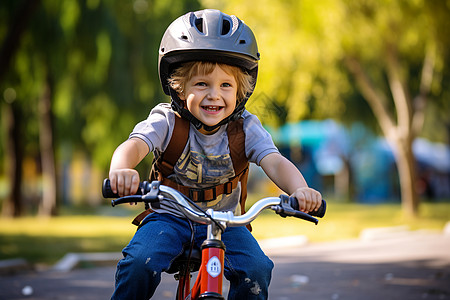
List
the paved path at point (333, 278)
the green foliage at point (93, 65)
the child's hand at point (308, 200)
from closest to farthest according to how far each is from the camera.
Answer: the child's hand at point (308, 200), the paved path at point (333, 278), the green foliage at point (93, 65)

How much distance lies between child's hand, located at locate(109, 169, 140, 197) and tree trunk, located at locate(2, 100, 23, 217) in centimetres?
1732

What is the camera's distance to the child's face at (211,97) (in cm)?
309

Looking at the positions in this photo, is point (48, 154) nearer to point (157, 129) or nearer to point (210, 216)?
point (157, 129)

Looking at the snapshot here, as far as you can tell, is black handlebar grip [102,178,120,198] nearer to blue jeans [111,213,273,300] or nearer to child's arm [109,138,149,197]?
child's arm [109,138,149,197]

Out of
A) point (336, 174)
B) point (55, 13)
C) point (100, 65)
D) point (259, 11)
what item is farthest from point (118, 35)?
point (336, 174)

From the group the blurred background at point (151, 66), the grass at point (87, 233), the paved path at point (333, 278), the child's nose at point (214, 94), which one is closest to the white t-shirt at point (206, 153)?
the child's nose at point (214, 94)

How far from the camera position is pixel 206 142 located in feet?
10.5

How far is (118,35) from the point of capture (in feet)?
57.3

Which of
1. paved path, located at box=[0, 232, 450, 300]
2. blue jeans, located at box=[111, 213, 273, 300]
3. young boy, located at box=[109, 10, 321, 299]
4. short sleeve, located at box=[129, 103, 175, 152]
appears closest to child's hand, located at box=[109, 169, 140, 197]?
young boy, located at box=[109, 10, 321, 299]

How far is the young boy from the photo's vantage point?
2.83 meters

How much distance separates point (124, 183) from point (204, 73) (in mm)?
864

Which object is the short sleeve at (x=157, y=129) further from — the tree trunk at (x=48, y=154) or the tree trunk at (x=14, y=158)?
the tree trunk at (x=14, y=158)

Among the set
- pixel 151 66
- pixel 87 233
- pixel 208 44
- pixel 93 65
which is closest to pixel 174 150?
pixel 208 44

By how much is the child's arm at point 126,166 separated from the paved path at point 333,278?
3.43 m
